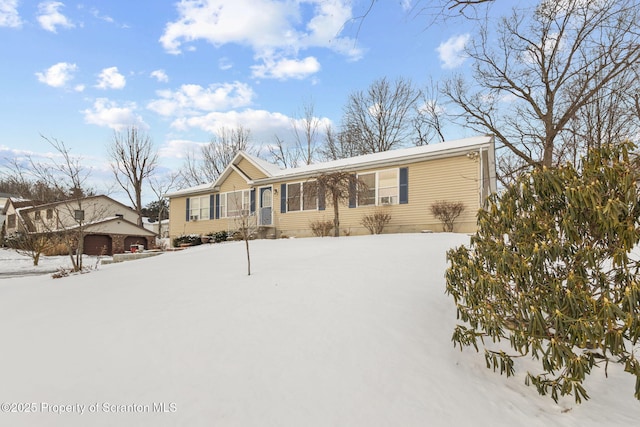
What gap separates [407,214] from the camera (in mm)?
13398

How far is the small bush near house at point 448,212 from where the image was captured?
1207cm

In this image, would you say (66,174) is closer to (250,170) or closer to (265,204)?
(265,204)

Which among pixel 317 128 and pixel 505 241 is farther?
pixel 317 128

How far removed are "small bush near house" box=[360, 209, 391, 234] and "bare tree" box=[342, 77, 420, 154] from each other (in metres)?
14.6

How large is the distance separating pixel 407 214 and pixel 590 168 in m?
10.9

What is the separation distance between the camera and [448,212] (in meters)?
12.2

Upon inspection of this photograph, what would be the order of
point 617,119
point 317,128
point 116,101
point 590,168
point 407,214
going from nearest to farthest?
1. point 590,168
2. point 617,119
3. point 407,214
4. point 116,101
5. point 317,128

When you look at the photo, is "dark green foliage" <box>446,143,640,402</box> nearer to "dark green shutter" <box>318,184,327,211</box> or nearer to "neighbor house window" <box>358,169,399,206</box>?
"neighbor house window" <box>358,169,399,206</box>

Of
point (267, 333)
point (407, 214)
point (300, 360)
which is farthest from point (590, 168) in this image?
point (407, 214)

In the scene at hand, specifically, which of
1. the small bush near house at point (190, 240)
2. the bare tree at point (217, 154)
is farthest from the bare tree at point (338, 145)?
the small bush near house at point (190, 240)

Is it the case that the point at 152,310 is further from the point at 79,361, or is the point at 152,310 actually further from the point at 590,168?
the point at 590,168

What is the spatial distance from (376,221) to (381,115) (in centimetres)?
1717

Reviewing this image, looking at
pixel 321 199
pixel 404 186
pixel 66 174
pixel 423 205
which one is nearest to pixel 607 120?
pixel 423 205

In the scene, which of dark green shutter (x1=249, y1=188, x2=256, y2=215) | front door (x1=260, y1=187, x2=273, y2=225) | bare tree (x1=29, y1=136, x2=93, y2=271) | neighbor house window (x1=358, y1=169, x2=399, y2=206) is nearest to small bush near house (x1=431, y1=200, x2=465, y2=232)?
neighbor house window (x1=358, y1=169, x2=399, y2=206)
